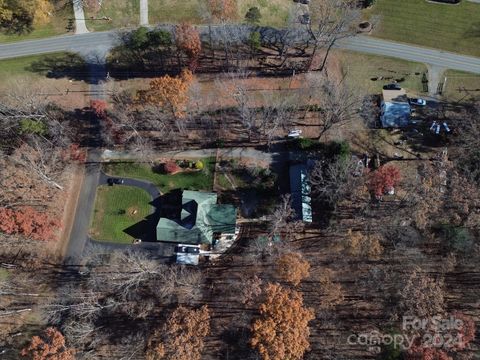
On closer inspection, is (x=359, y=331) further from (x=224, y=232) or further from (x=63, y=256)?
(x=63, y=256)

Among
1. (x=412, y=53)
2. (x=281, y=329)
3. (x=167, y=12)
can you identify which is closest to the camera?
(x=281, y=329)

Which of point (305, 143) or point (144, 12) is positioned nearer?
point (305, 143)

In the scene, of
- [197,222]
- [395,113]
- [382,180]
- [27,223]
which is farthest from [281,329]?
[395,113]

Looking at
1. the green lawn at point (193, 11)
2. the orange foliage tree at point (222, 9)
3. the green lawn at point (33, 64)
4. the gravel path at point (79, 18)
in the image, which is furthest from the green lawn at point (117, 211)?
the orange foliage tree at point (222, 9)

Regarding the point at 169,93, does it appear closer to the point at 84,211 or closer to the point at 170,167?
the point at 170,167

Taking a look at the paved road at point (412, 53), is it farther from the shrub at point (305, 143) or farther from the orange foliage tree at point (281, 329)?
the orange foliage tree at point (281, 329)
